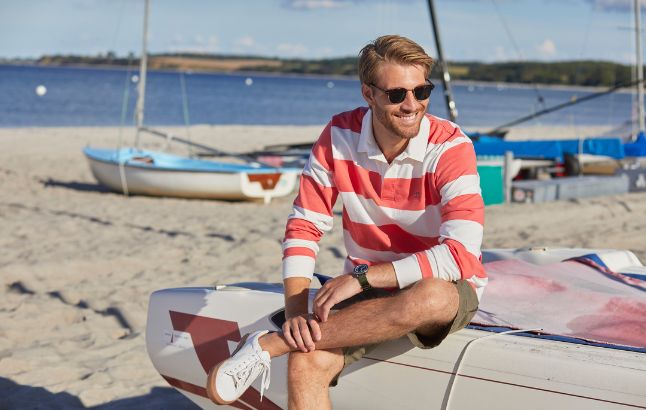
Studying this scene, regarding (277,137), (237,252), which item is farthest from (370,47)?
(277,137)

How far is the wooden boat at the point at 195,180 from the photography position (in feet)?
34.5

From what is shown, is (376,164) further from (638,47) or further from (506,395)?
(638,47)

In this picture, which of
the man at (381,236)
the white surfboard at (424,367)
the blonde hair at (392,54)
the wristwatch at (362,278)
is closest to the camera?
the white surfboard at (424,367)

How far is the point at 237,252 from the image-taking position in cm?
736

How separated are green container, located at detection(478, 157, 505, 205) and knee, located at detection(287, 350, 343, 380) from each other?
712 cm

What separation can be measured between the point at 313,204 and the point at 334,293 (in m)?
0.51

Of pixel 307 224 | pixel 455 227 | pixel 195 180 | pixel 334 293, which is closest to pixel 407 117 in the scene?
pixel 455 227

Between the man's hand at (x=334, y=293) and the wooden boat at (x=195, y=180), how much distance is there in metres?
7.59

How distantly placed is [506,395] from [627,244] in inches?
203

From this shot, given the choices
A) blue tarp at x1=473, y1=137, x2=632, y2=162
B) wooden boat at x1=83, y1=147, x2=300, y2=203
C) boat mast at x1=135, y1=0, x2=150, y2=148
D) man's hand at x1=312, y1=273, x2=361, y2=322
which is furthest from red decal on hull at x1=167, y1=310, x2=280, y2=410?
boat mast at x1=135, y1=0, x2=150, y2=148

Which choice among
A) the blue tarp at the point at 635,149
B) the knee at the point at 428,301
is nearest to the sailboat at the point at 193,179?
the blue tarp at the point at 635,149

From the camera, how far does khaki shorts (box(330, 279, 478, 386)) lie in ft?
9.42

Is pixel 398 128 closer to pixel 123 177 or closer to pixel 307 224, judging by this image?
pixel 307 224

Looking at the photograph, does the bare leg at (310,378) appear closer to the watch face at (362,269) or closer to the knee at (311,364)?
the knee at (311,364)
